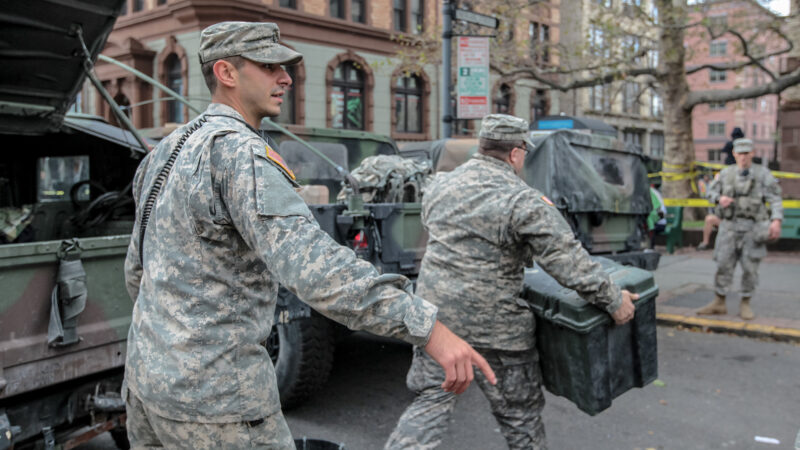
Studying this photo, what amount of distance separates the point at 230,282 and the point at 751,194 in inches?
273

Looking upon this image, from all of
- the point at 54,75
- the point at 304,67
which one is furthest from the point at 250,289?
the point at 304,67

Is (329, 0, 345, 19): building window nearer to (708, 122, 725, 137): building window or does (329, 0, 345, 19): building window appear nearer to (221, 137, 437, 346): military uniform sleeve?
(221, 137, 437, 346): military uniform sleeve

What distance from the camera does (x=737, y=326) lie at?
7184 mm

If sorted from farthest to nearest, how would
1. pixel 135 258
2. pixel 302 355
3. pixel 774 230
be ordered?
pixel 774 230 → pixel 302 355 → pixel 135 258

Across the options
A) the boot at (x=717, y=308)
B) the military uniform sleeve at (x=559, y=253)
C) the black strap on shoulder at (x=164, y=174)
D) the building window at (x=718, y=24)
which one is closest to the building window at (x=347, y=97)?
the building window at (x=718, y=24)

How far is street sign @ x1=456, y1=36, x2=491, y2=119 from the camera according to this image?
8469mm

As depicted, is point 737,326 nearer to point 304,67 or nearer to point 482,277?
point 482,277

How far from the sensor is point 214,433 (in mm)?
1896

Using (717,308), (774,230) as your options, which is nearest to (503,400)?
(774,230)

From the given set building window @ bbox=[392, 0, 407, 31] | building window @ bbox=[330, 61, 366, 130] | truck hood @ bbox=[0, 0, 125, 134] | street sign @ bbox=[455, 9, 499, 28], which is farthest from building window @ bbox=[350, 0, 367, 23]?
truck hood @ bbox=[0, 0, 125, 134]

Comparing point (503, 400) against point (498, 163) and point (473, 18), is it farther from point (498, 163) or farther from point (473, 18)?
point (473, 18)

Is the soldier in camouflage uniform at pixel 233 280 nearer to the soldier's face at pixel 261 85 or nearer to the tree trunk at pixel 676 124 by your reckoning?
the soldier's face at pixel 261 85

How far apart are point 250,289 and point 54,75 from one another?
279 cm

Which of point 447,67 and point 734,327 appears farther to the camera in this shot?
point 447,67
